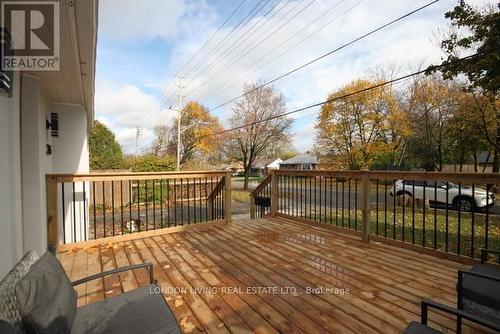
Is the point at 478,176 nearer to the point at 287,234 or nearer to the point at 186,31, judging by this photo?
the point at 287,234

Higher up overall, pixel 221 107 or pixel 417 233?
pixel 221 107

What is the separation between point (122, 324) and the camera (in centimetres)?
141

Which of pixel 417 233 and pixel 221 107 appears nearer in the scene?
pixel 417 233

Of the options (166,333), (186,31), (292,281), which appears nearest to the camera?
(166,333)

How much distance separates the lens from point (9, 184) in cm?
199

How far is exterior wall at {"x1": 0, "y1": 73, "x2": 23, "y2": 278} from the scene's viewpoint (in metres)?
1.88

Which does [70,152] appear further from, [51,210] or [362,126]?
[362,126]

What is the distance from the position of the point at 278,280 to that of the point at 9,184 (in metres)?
2.22

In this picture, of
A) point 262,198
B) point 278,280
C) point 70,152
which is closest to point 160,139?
point 70,152

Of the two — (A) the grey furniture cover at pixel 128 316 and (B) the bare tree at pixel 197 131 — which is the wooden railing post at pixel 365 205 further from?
(B) the bare tree at pixel 197 131

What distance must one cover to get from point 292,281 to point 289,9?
8.65 meters

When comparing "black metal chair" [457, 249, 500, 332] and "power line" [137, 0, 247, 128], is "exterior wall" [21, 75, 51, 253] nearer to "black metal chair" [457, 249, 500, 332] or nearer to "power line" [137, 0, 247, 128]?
"black metal chair" [457, 249, 500, 332]

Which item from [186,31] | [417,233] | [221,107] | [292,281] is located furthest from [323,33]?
[221,107]

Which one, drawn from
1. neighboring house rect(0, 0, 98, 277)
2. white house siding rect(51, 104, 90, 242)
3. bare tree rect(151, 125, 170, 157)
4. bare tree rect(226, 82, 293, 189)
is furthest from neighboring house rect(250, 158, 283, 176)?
neighboring house rect(0, 0, 98, 277)
